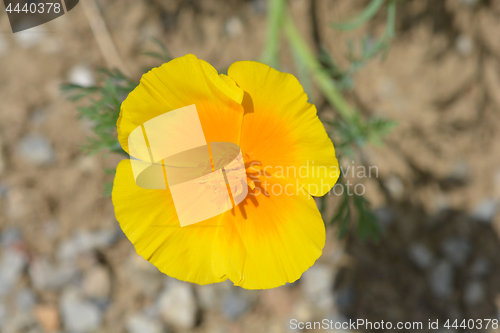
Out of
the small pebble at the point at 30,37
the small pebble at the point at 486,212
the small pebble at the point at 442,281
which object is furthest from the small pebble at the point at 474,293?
the small pebble at the point at 30,37

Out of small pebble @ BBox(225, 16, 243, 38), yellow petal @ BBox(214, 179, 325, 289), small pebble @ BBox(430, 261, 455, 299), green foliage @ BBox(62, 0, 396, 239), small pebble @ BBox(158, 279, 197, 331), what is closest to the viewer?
yellow petal @ BBox(214, 179, 325, 289)

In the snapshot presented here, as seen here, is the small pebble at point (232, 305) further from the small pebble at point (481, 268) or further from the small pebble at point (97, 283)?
the small pebble at point (481, 268)

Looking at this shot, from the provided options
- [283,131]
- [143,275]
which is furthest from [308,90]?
[143,275]

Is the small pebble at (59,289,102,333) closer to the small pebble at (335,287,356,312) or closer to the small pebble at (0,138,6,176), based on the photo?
the small pebble at (0,138,6,176)

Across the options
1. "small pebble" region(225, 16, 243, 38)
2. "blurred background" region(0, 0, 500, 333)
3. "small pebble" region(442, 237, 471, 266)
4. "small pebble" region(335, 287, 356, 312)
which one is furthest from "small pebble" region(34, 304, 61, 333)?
"small pebble" region(442, 237, 471, 266)

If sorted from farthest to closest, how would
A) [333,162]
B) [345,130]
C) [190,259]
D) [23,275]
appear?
[23,275] < [345,130] < [190,259] < [333,162]

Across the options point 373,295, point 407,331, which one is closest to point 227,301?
point 373,295

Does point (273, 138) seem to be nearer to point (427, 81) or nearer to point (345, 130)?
point (345, 130)
